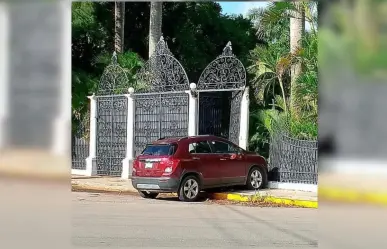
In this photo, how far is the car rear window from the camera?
26.5 ft

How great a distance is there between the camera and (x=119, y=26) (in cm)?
784

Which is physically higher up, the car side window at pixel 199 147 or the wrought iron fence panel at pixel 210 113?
the wrought iron fence panel at pixel 210 113

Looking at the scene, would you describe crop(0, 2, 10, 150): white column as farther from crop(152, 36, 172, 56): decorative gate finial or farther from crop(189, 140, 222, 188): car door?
crop(189, 140, 222, 188): car door

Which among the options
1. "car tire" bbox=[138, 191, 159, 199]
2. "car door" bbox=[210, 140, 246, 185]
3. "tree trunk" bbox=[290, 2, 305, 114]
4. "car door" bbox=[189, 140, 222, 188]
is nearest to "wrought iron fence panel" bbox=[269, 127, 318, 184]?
"car door" bbox=[210, 140, 246, 185]

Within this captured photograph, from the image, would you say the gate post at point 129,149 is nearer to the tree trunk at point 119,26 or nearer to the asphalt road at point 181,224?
the asphalt road at point 181,224

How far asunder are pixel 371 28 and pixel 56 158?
11.1 feet

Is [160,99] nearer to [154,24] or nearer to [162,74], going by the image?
[162,74]

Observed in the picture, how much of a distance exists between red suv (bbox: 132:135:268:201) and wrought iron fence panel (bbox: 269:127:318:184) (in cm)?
23

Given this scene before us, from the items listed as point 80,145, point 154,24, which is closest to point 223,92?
point 154,24

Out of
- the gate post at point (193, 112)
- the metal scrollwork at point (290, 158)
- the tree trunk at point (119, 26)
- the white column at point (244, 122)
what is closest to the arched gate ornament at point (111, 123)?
the tree trunk at point (119, 26)

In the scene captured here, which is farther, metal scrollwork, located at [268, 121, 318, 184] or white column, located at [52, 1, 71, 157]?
metal scrollwork, located at [268, 121, 318, 184]

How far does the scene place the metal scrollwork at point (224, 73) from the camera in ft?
27.4

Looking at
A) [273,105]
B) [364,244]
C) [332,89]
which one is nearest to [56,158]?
[332,89]

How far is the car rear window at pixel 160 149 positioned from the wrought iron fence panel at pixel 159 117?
160 mm
